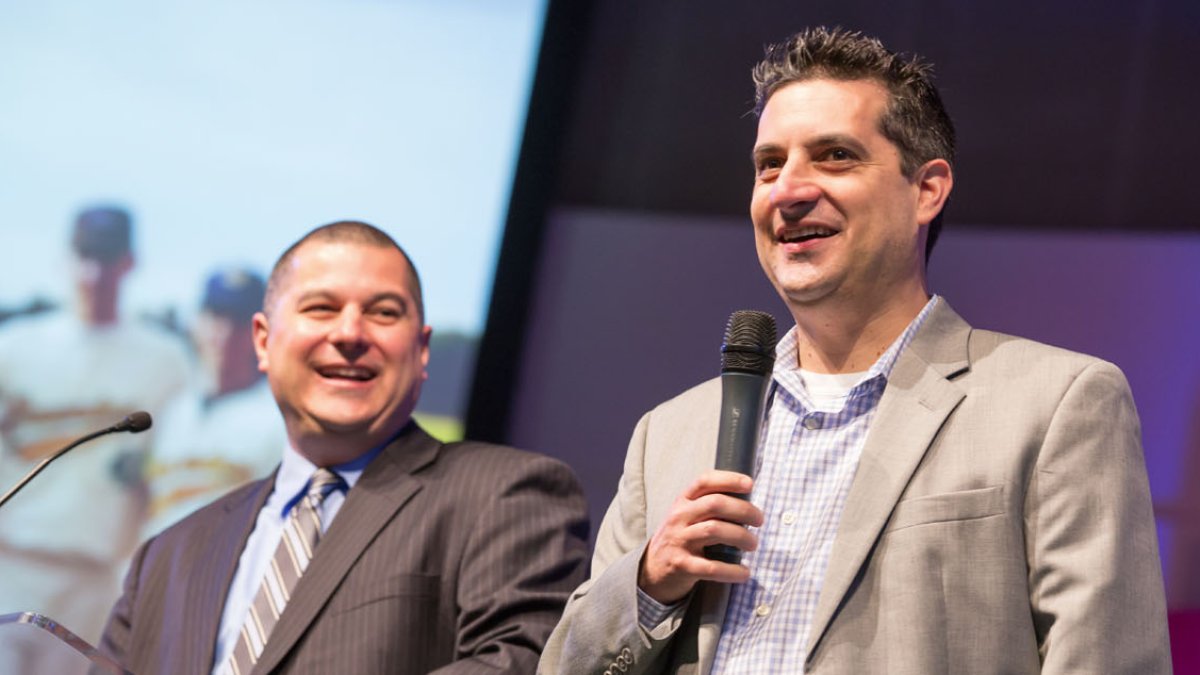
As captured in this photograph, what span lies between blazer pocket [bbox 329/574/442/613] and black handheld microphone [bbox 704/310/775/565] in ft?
3.35

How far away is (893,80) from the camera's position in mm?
2121

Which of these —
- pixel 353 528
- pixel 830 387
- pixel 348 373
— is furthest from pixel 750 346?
pixel 348 373

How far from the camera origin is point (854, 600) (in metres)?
1.75

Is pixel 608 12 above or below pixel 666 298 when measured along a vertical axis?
above

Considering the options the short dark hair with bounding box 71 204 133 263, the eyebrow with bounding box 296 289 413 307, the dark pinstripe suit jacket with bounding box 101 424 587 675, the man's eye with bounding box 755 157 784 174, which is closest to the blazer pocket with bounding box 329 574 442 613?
the dark pinstripe suit jacket with bounding box 101 424 587 675

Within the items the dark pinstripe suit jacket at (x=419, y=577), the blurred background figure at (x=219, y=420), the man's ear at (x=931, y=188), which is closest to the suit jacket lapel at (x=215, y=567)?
the dark pinstripe suit jacket at (x=419, y=577)

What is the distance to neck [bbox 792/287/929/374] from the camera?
204 cm

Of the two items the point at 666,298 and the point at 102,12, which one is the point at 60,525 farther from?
the point at 666,298

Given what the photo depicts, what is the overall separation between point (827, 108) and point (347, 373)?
1.30 metres

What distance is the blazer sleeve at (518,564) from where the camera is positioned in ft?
8.10

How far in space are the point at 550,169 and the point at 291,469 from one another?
1.62 meters

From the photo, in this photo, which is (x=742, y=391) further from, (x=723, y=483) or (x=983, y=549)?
(x=983, y=549)

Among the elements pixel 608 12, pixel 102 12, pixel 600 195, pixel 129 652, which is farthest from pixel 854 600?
pixel 102 12

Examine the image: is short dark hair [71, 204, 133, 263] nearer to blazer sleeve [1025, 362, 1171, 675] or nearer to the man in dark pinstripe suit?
the man in dark pinstripe suit
